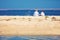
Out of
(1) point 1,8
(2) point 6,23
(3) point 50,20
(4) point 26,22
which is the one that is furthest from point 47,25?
(1) point 1,8

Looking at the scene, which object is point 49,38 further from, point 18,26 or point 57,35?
point 18,26

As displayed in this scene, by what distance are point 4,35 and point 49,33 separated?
0.57 meters

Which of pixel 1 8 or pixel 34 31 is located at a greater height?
pixel 1 8

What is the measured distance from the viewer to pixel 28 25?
99.1 inches

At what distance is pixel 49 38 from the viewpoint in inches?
112

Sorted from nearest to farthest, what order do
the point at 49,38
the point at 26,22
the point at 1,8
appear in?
the point at 26,22, the point at 49,38, the point at 1,8

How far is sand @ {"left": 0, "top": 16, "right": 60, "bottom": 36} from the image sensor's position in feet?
8.23

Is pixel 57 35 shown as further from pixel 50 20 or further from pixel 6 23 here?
pixel 6 23

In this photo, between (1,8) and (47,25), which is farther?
(1,8)

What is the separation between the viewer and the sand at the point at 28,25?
2508mm

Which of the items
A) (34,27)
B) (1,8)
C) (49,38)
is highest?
(1,8)

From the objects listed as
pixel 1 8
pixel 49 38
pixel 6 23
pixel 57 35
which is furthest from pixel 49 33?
pixel 1 8

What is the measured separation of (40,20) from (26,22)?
18 centimetres

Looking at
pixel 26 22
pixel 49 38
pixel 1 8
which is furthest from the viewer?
pixel 1 8
